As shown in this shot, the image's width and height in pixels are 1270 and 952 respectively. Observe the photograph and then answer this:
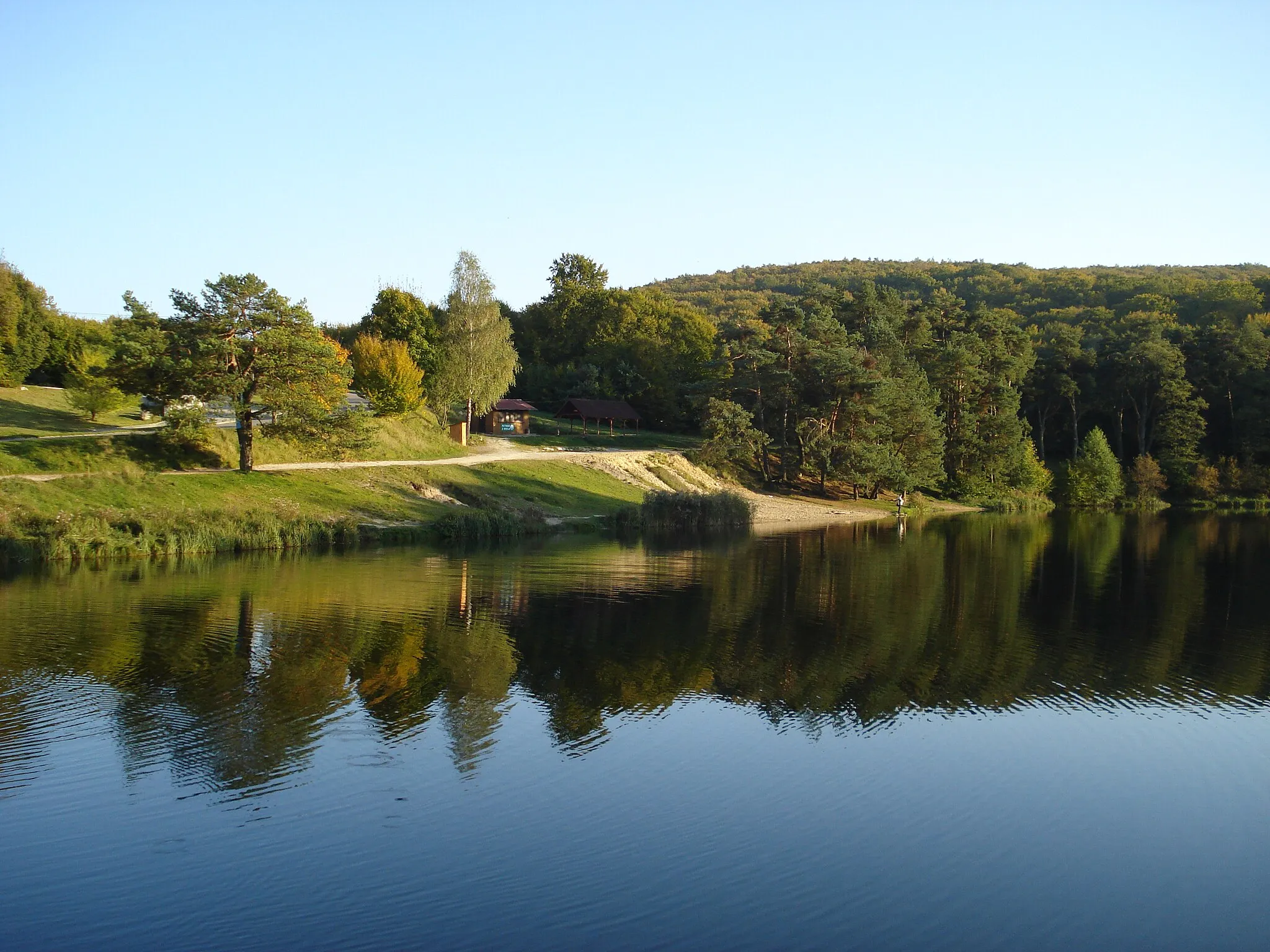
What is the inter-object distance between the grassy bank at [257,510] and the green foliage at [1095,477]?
44534 millimetres

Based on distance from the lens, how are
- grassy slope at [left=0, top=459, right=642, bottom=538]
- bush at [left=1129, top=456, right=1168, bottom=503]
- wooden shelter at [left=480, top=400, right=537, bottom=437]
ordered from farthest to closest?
bush at [left=1129, top=456, right=1168, bottom=503] → wooden shelter at [left=480, top=400, right=537, bottom=437] → grassy slope at [left=0, top=459, right=642, bottom=538]

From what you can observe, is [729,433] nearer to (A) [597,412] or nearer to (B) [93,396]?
(A) [597,412]

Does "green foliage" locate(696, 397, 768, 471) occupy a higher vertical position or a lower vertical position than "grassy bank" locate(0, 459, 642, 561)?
higher

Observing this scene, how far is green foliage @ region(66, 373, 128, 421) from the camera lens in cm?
4562

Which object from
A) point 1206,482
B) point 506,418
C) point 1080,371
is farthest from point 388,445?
point 1206,482

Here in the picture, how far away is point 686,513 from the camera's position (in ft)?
163

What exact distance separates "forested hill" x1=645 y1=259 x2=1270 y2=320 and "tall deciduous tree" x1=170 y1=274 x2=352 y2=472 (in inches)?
1706

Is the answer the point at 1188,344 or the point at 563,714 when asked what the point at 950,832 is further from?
the point at 1188,344

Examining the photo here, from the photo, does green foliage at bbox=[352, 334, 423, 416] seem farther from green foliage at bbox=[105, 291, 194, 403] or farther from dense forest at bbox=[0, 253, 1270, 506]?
green foliage at bbox=[105, 291, 194, 403]

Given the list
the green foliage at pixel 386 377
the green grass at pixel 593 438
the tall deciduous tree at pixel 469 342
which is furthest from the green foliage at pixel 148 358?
the green grass at pixel 593 438

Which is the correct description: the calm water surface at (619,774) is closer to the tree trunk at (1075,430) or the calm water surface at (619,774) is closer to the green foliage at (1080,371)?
the green foliage at (1080,371)

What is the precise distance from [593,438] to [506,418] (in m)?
6.56

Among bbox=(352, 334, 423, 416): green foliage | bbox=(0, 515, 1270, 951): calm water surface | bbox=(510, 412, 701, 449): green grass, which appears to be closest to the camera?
bbox=(0, 515, 1270, 951): calm water surface

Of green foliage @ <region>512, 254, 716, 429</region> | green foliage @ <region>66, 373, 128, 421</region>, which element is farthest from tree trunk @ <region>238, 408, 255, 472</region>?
green foliage @ <region>512, 254, 716, 429</region>
